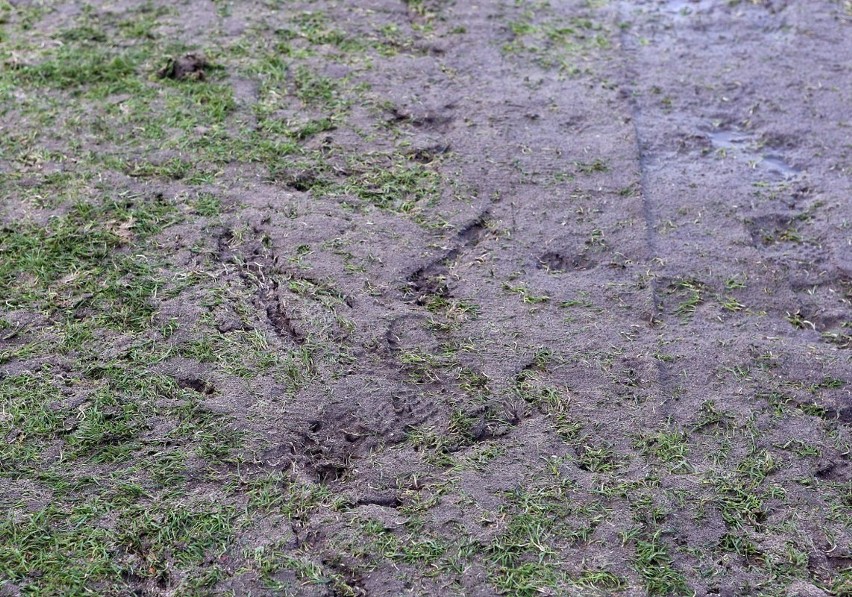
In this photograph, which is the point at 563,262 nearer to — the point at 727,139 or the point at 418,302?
the point at 418,302

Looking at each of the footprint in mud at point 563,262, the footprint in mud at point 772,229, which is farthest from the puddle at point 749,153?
the footprint in mud at point 563,262

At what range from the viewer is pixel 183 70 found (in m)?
4.58

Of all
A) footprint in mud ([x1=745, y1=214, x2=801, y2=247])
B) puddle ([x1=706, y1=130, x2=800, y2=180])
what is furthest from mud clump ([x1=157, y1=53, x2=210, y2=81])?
footprint in mud ([x1=745, y1=214, x2=801, y2=247])

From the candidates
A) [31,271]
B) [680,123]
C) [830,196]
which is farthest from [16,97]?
[830,196]

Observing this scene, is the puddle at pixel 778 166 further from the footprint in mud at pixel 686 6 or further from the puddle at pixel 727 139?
the footprint in mud at pixel 686 6

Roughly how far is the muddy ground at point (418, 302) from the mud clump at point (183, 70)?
0.01 m

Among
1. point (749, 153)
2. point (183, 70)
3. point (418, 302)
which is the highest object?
point (183, 70)

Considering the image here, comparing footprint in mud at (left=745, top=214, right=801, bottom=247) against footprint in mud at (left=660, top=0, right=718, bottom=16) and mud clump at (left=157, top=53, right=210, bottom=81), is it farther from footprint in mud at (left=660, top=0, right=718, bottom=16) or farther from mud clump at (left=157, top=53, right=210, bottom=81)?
mud clump at (left=157, top=53, right=210, bottom=81)

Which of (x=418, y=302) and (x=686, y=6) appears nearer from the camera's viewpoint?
(x=418, y=302)

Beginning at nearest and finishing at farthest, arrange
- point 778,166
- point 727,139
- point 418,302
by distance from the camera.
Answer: point 418,302 < point 778,166 < point 727,139

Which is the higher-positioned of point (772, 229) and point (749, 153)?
point (749, 153)

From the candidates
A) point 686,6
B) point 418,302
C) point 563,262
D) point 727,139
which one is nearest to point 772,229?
point 727,139

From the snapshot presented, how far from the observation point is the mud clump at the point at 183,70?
4.57 meters

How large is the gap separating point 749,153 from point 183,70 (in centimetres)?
261
